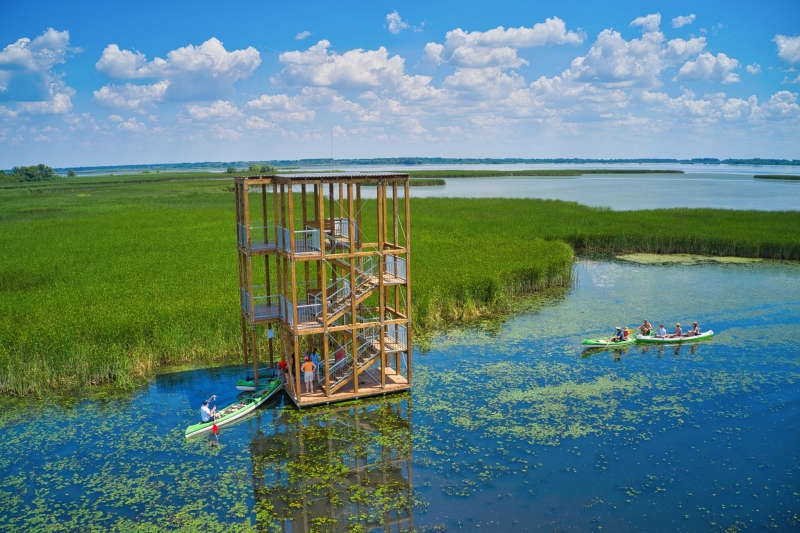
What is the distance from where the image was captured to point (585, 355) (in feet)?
84.4

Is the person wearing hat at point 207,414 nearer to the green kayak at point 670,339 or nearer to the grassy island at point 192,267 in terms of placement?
the grassy island at point 192,267

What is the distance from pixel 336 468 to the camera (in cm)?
1688

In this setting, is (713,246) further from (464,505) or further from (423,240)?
(464,505)

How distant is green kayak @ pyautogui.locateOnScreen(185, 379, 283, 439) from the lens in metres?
18.8

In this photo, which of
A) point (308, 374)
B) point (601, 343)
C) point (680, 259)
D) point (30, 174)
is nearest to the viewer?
point (308, 374)

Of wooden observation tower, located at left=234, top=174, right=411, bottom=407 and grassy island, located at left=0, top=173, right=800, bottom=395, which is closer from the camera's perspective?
wooden observation tower, located at left=234, top=174, right=411, bottom=407

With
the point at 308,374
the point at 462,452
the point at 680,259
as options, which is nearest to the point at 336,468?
the point at 462,452

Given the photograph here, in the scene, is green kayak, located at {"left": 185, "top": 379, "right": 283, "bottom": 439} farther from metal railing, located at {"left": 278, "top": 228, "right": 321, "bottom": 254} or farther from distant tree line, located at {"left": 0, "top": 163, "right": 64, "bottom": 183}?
distant tree line, located at {"left": 0, "top": 163, "right": 64, "bottom": 183}

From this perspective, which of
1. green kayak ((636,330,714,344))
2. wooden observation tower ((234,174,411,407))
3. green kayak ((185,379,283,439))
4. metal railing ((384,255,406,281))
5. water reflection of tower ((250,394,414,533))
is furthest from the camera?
green kayak ((636,330,714,344))

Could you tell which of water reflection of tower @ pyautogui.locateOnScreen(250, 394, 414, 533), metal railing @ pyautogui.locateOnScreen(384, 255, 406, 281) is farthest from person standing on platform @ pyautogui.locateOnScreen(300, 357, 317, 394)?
metal railing @ pyautogui.locateOnScreen(384, 255, 406, 281)

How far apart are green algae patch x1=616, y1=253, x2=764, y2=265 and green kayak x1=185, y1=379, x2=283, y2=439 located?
32.0 m

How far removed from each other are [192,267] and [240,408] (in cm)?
1833

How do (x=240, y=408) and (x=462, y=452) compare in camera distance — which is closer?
(x=462, y=452)

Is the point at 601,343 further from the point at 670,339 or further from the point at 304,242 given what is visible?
the point at 304,242
